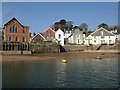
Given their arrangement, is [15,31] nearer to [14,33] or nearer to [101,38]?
[14,33]

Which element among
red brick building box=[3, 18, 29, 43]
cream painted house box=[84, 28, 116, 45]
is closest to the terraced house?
red brick building box=[3, 18, 29, 43]

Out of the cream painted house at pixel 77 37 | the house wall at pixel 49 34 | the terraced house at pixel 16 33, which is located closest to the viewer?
the terraced house at pixel 16 33

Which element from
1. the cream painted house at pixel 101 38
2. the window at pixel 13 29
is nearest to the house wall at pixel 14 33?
the window at pixel 13 29

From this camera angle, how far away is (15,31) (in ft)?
259

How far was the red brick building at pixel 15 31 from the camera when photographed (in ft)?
256

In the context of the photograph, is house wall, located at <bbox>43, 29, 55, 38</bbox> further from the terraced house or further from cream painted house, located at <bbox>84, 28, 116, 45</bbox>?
the terraced house

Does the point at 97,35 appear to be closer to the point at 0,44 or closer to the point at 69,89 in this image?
the point at 0,44

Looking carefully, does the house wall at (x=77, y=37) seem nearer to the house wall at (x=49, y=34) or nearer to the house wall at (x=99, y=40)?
the house wall at (x=99, y=40)

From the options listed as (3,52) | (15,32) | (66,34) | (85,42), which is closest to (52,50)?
(15,32)

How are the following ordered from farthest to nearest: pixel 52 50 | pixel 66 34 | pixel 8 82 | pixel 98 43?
pixel 66 34, pixel 98 43, pixel 52 50, pixel 8 82

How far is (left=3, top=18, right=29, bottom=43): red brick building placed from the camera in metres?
78.0

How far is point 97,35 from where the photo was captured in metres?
103

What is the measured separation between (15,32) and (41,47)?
30.6 ft

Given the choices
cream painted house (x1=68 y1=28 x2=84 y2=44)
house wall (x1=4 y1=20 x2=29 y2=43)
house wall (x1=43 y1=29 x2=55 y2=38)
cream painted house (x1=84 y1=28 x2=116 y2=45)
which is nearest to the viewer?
house wall (x1=4 y1=20 x2=29 y2=43)
